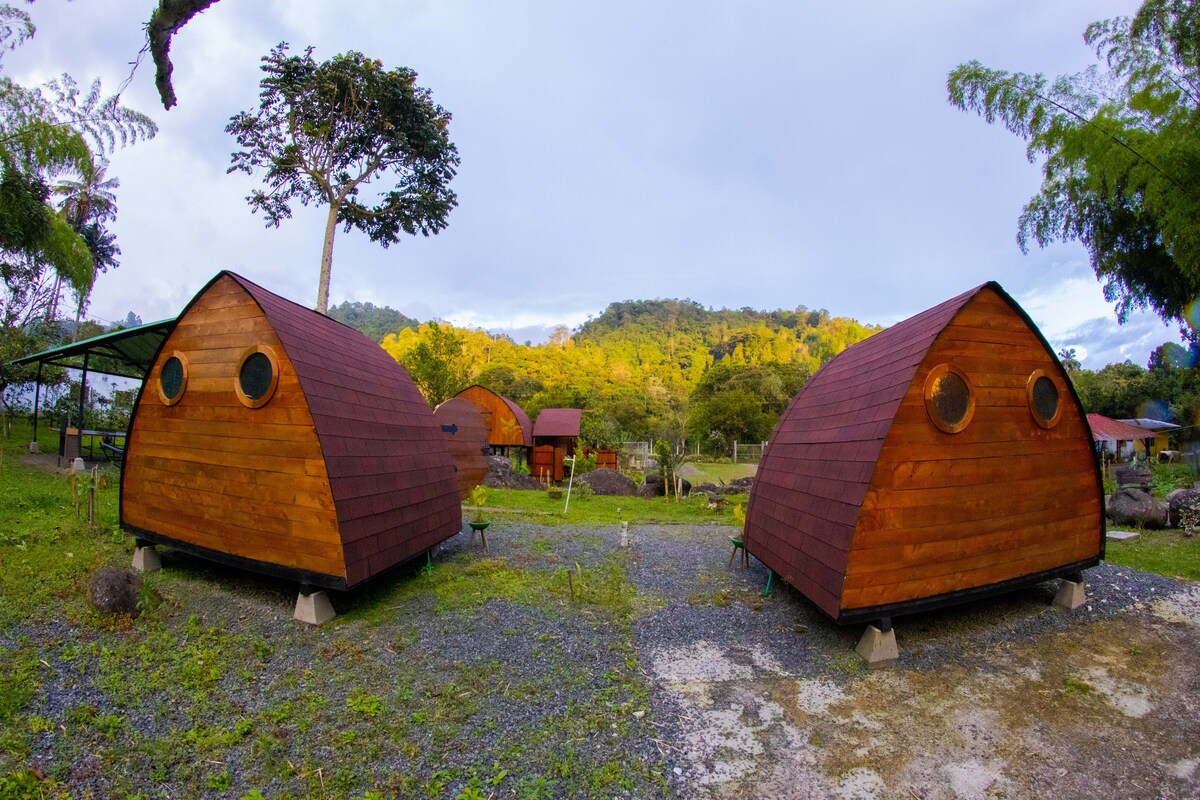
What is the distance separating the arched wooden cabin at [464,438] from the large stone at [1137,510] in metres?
15.5

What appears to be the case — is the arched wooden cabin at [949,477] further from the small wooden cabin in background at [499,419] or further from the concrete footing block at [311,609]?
the small wooden cabin in background at [499,419]

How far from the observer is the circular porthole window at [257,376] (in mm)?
5129

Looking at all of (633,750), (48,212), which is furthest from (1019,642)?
(48,212)

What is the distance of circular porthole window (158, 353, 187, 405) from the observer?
5.70 meters

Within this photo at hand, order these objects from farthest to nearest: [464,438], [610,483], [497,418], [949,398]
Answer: [497,418], [610,483], [464,438], [949,398]

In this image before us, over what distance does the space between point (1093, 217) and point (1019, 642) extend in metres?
9.81

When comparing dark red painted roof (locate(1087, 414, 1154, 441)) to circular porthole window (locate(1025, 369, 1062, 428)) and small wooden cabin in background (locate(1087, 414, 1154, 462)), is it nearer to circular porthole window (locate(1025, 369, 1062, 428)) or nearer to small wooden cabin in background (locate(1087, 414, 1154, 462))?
small wooden cabin in background (locate(1087, 414, 1154, 462))

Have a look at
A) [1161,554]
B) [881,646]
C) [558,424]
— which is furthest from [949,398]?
[558,424]

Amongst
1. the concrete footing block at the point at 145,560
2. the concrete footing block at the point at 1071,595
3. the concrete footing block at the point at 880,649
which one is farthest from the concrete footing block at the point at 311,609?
the concrete footing block at the point at 1071,595

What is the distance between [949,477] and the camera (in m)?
4.52

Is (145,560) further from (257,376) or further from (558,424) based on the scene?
(558,424)

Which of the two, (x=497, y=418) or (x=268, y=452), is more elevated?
(x=497, y=418)

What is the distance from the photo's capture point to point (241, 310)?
545 centimetres

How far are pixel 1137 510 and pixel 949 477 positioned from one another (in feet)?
32.6
